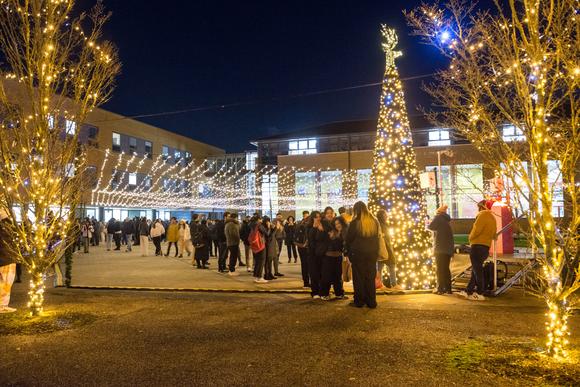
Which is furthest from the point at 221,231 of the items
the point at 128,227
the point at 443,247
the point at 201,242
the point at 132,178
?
the point at 132,178

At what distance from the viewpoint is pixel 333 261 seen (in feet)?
28.5

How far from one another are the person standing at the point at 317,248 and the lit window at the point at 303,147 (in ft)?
Answer: 97.9

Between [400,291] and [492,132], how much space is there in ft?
15.7

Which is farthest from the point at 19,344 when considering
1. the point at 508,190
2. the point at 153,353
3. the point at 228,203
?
the point at 228,203

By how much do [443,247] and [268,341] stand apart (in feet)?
Result: 14.9

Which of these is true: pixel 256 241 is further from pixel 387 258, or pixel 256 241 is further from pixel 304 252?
pixel 387 258

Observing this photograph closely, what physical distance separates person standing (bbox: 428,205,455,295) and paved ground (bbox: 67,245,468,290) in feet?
6.99

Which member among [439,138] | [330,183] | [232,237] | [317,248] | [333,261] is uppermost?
[439,138]

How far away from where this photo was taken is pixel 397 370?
4.70m

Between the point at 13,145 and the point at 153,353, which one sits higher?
the point at 13,145

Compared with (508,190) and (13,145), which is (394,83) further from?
(13,145)

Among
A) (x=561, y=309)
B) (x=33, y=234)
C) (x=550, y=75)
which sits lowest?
(x=561, y=309)

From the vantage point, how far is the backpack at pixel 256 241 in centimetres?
1105

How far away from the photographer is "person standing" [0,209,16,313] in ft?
25.4
